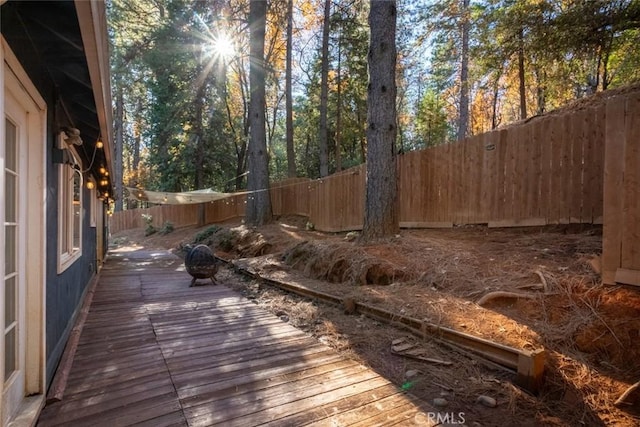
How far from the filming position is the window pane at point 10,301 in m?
1.69

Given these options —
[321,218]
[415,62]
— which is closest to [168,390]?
[321,218]

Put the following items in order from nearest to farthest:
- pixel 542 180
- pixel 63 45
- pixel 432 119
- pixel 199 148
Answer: pixel 63 45 → pixel 542 180 → pixel 199 148 → pixel 432 119

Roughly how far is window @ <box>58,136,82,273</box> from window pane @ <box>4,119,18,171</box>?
83cm

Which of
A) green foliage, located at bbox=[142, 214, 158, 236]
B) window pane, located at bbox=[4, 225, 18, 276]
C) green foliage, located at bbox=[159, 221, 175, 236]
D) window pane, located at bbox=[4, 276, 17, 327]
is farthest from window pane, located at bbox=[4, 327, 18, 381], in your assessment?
green foliage, located at bbox=[142, 214, 158, 236]

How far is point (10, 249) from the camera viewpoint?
1.73 meters

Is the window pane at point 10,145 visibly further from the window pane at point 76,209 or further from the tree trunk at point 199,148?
the tree trunk at point 199,148

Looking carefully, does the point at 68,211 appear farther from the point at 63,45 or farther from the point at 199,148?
the point at 199,148

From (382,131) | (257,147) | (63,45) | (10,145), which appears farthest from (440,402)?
(257,147)

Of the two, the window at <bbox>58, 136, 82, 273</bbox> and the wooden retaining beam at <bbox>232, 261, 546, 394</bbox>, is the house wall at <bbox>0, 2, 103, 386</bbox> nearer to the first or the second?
the window at <bbox>58, 136, 82, 273</bbox>

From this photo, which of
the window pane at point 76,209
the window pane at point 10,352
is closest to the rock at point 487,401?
the window pane at point 10,352

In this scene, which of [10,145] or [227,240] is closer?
[10,145]

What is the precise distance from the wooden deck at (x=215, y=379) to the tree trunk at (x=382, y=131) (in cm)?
204

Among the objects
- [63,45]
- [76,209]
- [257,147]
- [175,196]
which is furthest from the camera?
[175,196]

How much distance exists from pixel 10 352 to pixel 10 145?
1073 millimetres
